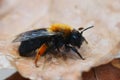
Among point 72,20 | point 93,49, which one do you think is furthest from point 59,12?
point 93,49

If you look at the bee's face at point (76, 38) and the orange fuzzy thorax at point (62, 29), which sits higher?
the orange fuzzy thorax at point (62, 29)

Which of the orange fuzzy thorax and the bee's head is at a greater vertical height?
the orange fuzzy thorax

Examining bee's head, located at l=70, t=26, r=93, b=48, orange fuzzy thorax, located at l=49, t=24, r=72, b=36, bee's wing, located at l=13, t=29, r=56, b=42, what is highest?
bee's wing, located at l=13, t=29, r=56, b=42

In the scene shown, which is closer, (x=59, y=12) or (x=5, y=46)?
(x=5, y=46)

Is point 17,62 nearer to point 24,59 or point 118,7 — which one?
point 24,59

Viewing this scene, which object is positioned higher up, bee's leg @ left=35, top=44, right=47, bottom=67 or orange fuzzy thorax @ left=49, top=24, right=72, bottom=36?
orange fuzzy thorax @ left=49, top=24, right=72, bottom=36

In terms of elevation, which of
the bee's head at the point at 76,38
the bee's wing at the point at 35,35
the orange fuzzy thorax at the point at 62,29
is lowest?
the bee's head at the point at 76,38
